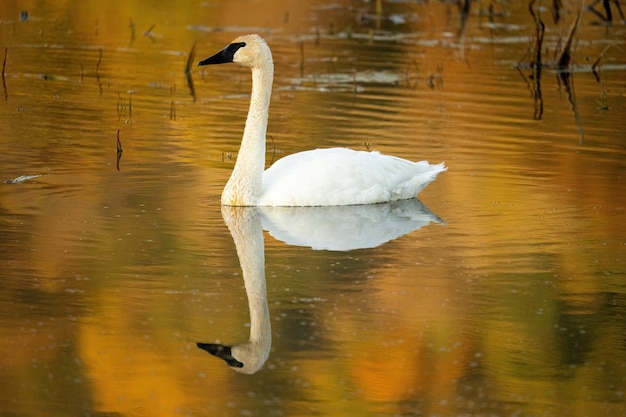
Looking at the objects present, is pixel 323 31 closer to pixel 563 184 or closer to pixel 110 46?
pixel 110 46

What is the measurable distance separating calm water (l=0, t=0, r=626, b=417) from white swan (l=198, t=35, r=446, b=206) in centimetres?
17

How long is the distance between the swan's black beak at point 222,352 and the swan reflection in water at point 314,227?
82cm

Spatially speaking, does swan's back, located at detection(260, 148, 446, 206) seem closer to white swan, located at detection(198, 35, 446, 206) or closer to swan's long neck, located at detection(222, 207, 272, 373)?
white swan, located at detection(198, 35, 446, 206)

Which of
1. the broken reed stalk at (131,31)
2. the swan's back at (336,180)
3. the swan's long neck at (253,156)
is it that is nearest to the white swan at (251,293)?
the swan's long neck at (253,156)

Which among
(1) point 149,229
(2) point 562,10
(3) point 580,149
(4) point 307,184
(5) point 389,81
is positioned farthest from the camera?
(2) point 562,10

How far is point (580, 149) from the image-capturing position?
50.5 ft

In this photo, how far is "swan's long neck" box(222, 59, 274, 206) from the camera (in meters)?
12.2

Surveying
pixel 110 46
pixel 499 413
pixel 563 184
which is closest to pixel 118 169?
pixel 563 184

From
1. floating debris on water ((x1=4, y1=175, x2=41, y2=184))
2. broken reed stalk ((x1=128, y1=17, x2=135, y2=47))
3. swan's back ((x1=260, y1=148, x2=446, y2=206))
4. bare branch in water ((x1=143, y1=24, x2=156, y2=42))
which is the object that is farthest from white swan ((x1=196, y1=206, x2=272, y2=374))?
bare branch in water ((x1=143, y1=24, x2=156, y2=42))

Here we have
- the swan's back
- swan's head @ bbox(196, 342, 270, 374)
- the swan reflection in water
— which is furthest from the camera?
the swan's back

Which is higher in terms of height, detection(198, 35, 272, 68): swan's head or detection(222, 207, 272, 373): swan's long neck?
detection(198, 35, 272, 68): swan's head

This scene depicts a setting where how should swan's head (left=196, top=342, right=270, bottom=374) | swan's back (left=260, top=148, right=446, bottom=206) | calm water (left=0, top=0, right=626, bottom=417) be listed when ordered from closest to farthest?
calm water (left=0, top=0, right=626, bottom=417) < swan's head (left=196, top=342, right=270, bottom=374) < swan's back (left=260, top=148, right=446, bottom=206)

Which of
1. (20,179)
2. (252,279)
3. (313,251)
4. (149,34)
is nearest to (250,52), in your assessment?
(20,179)

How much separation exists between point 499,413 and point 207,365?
1582mm
